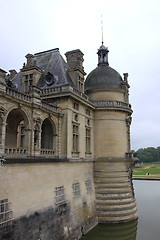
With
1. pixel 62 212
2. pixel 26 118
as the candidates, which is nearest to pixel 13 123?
pixel 26 118

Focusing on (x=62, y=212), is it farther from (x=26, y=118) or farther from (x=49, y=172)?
(x=26, y=118)

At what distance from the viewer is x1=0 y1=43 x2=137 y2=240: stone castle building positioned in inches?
550

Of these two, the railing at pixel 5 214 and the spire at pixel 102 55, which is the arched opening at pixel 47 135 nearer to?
the railing at pixel 5 214

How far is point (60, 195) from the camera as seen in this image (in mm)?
17719

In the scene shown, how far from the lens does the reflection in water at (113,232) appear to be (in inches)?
762

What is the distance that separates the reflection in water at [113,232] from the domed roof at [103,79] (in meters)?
14.6

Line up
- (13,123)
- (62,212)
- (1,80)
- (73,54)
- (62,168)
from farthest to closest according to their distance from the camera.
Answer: (73,54) < (13,123) < (62,168) < (62,212) < (1,80)

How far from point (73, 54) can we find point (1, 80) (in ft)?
43.0

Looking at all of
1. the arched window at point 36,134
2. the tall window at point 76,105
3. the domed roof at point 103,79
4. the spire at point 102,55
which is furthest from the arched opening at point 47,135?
the spire at point 102,55

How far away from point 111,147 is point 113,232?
8.44 meters

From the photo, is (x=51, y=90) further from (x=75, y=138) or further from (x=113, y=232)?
(x=113, y=232)

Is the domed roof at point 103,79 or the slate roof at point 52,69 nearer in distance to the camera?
the slate roof at point 52,69

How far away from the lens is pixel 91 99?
26.6 metres

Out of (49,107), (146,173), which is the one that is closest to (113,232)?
(49,107)
